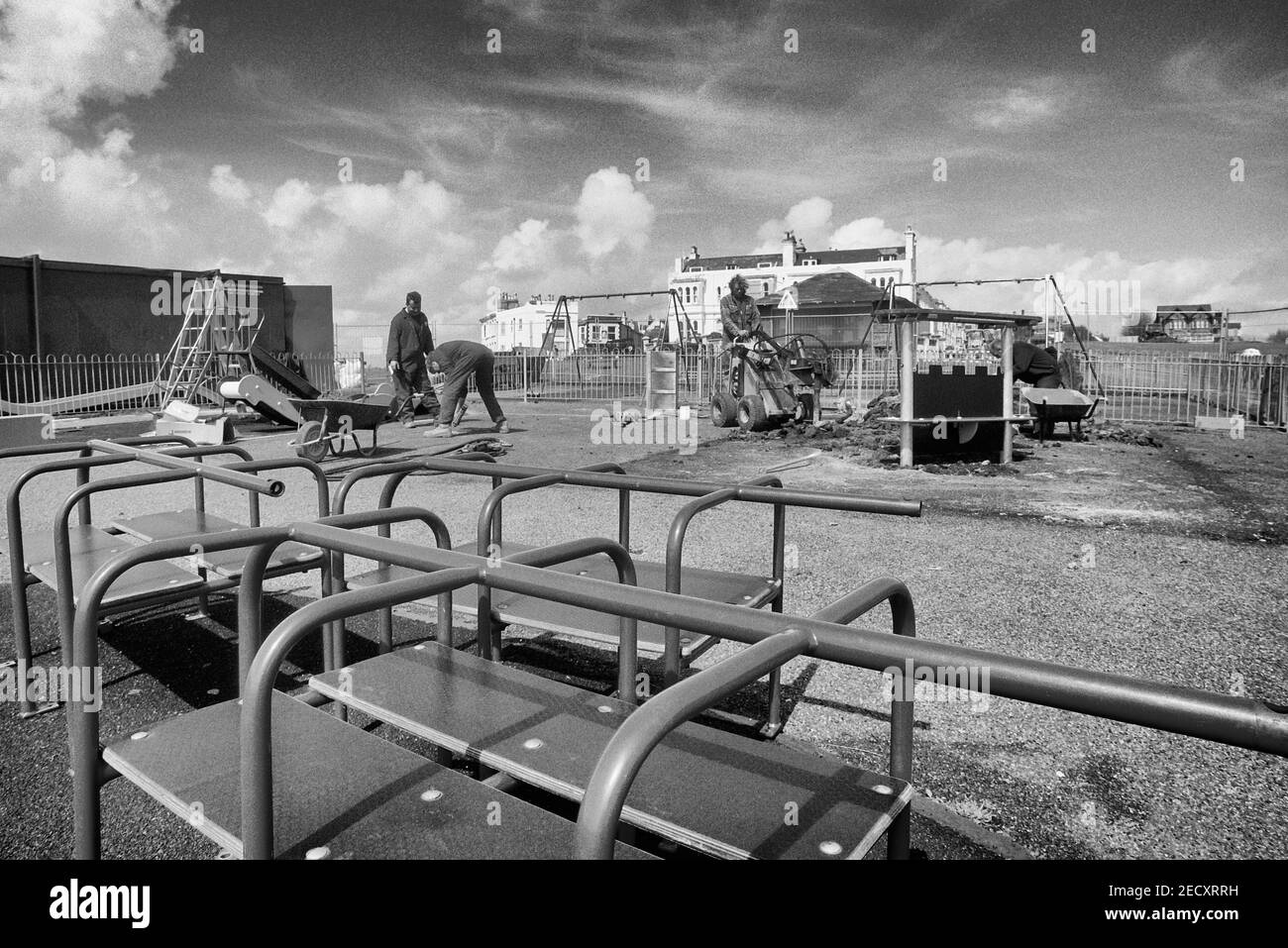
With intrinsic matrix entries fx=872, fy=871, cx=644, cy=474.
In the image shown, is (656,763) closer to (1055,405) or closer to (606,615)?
(606,615)

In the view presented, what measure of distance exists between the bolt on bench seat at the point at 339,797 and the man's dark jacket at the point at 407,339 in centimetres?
1247

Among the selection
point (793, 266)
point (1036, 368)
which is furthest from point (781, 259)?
point (1036, 368)

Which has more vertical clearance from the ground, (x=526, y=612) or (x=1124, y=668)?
(x=526, y=612)

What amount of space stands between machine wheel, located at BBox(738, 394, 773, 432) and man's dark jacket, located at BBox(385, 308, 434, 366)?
17.4 ft

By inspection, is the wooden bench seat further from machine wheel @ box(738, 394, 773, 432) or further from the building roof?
the building roof

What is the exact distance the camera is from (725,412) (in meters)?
14.7

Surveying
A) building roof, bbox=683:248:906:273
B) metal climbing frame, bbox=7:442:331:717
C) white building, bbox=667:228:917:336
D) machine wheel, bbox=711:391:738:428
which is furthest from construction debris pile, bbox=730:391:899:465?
building roof, bbox=683:248:906:273

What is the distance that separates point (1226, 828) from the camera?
2559mm

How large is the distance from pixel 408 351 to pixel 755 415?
581cm

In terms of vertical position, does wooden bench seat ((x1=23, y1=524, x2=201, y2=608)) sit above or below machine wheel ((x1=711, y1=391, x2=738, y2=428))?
below

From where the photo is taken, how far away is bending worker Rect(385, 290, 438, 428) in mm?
13945

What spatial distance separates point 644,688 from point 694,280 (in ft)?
252
